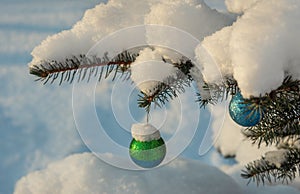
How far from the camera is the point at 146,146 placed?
1078 millimetres

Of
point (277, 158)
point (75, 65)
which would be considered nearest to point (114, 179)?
point (277, 158)

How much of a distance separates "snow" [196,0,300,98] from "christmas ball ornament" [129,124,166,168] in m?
0.28

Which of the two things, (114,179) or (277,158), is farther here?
(114,179)

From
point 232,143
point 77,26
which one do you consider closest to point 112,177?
point 77,26

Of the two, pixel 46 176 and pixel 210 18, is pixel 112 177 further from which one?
pixel 210 18

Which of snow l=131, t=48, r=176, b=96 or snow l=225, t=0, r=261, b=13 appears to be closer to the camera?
snow l=131, t=48, r=176, b=96

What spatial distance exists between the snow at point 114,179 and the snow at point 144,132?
2.35ft

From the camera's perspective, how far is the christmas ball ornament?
1.08 meters

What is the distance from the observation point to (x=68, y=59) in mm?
971

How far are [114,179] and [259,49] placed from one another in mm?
1186

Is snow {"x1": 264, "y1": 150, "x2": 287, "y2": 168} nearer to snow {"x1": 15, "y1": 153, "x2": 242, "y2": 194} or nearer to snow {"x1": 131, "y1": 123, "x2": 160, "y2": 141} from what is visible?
snow {"x1": 15, "y1": 153, "x2": 242, "y2": 194}

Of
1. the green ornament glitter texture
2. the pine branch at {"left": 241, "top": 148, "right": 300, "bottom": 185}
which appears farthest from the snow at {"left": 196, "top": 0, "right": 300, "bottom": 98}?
the pine branch at {"left": 241, "top": 148, "right": 300, "bottom": 185}

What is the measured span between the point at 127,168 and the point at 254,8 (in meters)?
1.08

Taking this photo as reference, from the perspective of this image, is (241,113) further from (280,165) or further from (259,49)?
(280,165)
